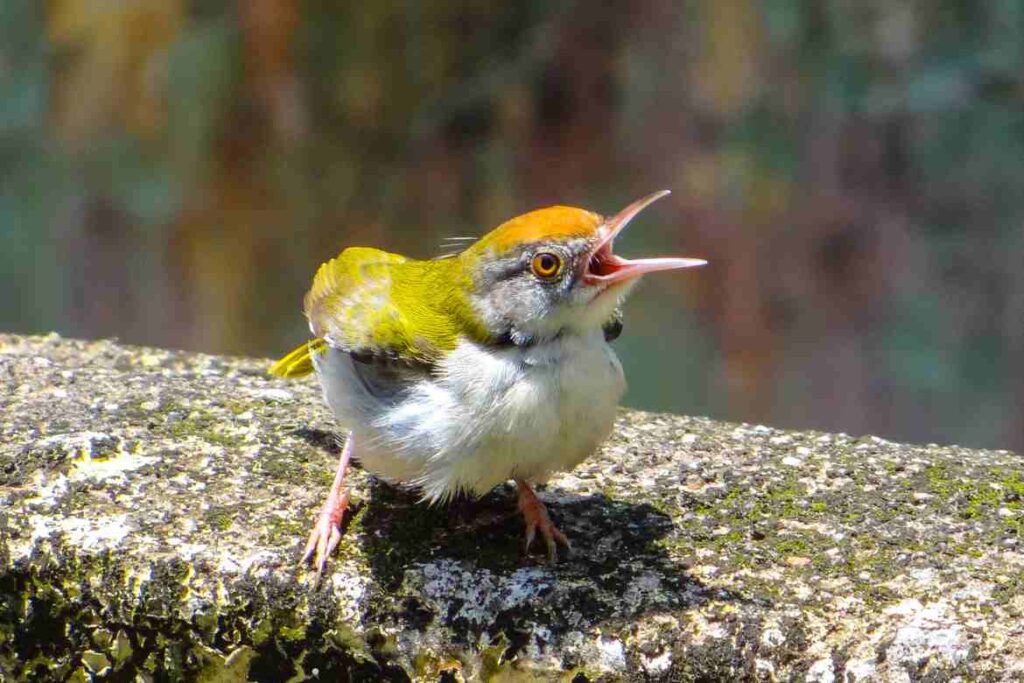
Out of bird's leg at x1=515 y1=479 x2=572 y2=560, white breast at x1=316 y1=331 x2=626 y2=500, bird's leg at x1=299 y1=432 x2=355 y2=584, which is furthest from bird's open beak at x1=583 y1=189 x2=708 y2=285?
bird's leg at x1=299 y1=432 x2=355 y2=584

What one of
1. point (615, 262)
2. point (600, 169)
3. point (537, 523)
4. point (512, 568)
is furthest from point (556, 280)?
point (600, 169)

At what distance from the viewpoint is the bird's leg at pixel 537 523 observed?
9.88ft

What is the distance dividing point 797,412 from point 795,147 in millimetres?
1534

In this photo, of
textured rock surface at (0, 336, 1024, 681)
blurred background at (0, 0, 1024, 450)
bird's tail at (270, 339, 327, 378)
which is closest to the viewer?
textured rock surface at (0, 336, 1024, 681)

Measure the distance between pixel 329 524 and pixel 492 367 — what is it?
523 mm

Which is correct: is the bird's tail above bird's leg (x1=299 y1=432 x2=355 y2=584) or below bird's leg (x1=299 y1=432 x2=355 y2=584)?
above

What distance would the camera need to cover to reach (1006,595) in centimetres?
277

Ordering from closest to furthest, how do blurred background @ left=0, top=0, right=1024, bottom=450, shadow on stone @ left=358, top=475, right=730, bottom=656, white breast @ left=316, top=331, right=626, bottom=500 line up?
shadow on stone @ left=358, top=475, right=730, bottom=656 → white breast @ left=316, top=331, right=626, bottom=500 → blurred background @ left=0, top=0, right=1024, bottom=450

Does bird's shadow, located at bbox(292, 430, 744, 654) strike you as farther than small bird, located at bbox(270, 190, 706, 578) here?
No

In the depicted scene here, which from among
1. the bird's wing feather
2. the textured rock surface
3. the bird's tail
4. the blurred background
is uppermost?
the blurred background

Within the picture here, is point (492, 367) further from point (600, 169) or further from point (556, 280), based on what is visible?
point (600, 169)

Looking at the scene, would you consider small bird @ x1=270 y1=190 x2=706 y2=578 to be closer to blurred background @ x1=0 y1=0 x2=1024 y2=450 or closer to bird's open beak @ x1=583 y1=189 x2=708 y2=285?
bird's open beak @ x1=583 y1=189 x2=708 y2=285

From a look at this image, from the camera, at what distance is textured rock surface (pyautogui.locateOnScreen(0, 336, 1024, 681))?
2729mm

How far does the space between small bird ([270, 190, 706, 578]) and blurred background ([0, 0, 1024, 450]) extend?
387 centimetres
